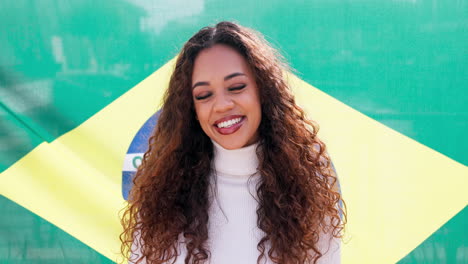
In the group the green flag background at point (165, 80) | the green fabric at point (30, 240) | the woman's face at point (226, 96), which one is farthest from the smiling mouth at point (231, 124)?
the green fabric at point (30, 240)

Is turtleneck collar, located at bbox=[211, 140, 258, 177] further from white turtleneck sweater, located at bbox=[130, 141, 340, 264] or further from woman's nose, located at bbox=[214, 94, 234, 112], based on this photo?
woman's nose, located at bbox=[214, 94, 234, 112]

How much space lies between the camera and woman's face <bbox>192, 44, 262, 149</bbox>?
1.16 metres

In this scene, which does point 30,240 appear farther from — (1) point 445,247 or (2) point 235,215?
(1) point 445,247

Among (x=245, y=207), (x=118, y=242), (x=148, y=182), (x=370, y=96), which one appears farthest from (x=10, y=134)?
(x=370, y=96)

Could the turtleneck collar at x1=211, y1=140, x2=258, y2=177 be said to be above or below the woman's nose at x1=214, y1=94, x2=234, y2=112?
below

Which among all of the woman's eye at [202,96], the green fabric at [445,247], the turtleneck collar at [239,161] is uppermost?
the woman's eye at [202,96]

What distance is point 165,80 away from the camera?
179 cm

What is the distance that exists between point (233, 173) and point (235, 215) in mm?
115

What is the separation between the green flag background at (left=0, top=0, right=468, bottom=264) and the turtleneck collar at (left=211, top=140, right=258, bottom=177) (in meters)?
0.56

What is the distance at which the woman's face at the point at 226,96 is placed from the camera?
3.80 ft

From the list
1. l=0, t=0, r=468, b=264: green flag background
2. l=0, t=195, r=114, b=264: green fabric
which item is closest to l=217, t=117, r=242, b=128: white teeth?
l=0, t=0, r=468, b=264: green flag background

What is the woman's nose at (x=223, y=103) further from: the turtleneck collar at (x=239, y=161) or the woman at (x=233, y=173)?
the turtleneck collar at (x=239, y=161)

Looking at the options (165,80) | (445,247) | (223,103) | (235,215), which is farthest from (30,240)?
(445,247)

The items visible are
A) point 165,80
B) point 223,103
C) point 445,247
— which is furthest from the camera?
point 165,80
